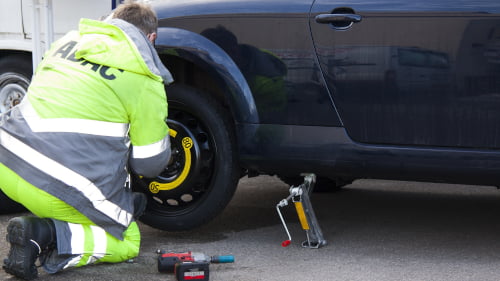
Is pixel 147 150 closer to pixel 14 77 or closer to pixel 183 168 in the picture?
pixel 183 168

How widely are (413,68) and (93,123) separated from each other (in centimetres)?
141

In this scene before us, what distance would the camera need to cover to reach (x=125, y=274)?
341 centimetres

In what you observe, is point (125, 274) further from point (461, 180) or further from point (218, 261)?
point (461, 180)

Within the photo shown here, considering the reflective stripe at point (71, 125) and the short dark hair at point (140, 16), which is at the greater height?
the short dark hair at point (140, 16)

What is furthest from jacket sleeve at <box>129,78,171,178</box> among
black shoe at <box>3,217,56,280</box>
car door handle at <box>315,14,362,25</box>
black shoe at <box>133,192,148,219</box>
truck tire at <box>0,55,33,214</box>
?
truck tire at <box>0,55,33,214</box>

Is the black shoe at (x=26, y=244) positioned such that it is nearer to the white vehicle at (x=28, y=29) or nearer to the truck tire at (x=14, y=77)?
the white vehicle at (x=28, y=29)

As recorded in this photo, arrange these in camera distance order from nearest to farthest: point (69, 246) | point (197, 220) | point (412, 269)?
point (69, 246), point (412, 269), point (197, 220)

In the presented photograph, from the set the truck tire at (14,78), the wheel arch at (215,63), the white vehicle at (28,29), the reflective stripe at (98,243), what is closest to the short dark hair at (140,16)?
the wheel arch at (215,63)

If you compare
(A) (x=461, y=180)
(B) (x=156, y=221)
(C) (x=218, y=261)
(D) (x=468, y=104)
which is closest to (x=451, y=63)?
(D) (x=468, y=104)

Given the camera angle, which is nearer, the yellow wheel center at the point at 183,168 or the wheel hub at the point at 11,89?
the yellow wheel center at the point at 183,168

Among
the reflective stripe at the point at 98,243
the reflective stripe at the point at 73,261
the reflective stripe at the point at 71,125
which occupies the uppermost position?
the reflective stripe at the point at 71,125

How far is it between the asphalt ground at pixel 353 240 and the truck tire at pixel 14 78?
2103 millimetres

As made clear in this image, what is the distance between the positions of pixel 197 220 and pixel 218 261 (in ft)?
1.43

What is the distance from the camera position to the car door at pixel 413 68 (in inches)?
134
